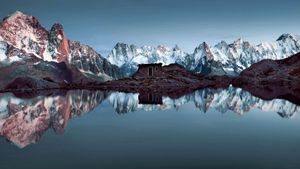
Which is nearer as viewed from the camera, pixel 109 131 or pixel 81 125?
pixel 109 131

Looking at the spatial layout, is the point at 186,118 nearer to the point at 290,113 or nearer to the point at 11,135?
the point at 290,113

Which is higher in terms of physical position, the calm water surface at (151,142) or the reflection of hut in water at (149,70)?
the reflection of hut in water at (149,70)

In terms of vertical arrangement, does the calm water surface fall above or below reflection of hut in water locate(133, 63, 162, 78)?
below

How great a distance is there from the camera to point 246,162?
22.0 m

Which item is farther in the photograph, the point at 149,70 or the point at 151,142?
the point at 149,70

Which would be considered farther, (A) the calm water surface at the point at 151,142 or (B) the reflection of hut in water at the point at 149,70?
(B) the reflection of hut in water at the point at 149,70

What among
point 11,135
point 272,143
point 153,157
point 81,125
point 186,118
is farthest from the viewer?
point 186,118

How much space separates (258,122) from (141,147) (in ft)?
67.5

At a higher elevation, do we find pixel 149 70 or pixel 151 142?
pixel 149 70

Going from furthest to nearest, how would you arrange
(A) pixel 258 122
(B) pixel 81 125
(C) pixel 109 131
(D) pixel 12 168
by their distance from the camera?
1. (A) pixel 258 122
2. (B) pixel 81 125
3. (C) pixel 109 131
4. (D) pixel 12 168

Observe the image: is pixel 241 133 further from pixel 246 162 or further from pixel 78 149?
pixel 78 149

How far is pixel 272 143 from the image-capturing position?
93.4ft

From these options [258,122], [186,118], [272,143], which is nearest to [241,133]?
[272,143]

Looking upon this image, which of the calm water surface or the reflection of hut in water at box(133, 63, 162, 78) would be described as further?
the reflection of hut in water at box(133, 63, 162, 78)
